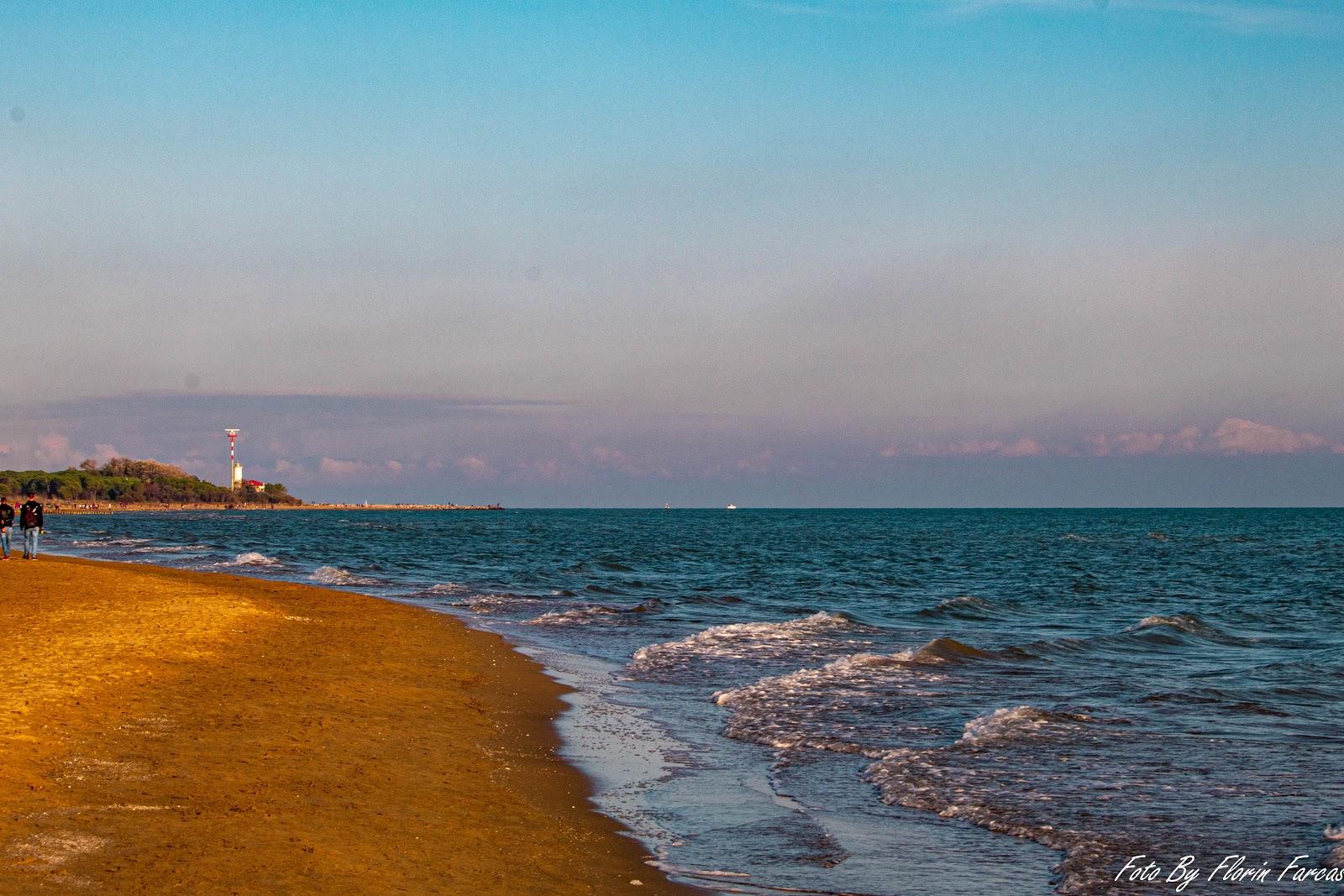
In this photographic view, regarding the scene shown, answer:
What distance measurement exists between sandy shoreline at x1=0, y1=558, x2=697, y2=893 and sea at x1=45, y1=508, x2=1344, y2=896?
1015 mm

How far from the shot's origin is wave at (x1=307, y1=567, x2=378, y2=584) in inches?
1742

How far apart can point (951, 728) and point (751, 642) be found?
35.7 feet

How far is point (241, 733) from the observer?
12.6 metres

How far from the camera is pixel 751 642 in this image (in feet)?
88.7

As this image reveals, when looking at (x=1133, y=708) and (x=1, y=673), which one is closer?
(x=1, y=673)

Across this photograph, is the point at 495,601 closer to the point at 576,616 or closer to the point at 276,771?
the point at 576,616

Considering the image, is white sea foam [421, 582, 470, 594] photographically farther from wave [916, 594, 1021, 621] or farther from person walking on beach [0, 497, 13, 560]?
wave [916, 594, 1021, 621]

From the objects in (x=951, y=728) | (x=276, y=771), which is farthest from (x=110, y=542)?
(x=276, y=771)

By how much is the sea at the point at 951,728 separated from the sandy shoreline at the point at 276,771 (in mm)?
1015

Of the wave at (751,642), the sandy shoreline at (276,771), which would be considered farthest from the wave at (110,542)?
the sandy shoreline at (276,771)

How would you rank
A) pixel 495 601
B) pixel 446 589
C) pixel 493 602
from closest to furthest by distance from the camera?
pixel 493 602 → pixel 495 601 → pixel 446 589

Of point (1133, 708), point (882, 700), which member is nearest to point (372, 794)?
point (882, 700)

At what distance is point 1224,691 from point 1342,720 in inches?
108

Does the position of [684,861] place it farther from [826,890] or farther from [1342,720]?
[1342,720]
